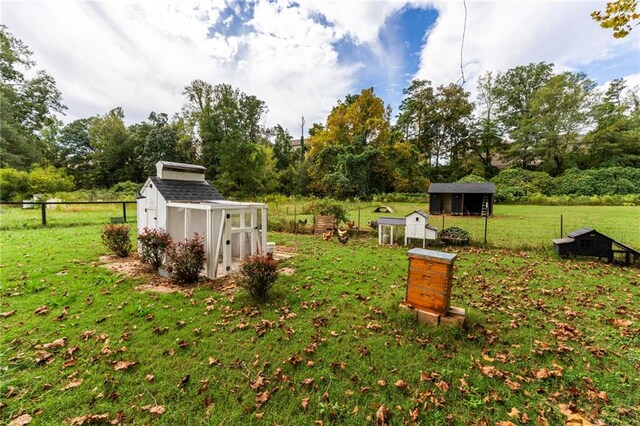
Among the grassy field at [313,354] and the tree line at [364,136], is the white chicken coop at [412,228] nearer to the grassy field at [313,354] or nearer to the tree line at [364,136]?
the grassy field at [313,354]

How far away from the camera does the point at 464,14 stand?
4.66 metres

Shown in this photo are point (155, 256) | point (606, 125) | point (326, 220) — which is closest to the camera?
point (155, 256)

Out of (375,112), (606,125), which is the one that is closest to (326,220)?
(375,112)

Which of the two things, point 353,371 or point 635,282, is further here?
point 635,282

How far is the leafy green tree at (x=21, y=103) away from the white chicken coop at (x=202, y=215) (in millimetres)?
24451

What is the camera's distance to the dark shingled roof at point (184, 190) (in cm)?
672

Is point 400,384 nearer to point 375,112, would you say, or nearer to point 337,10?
point 337,10

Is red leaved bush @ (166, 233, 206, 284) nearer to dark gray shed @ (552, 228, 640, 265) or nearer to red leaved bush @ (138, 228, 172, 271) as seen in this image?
A: red leaved bush @ (138, 228, 172, 271)

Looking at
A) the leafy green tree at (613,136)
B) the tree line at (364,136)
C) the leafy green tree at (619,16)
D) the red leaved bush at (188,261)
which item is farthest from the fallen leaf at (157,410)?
the leafy green tree at (613,136)

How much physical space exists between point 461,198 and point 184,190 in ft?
63.0

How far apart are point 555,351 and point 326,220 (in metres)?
9.17

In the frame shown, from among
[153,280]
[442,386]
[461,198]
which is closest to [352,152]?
[461,198]

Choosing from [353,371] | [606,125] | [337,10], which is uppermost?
[606,125]

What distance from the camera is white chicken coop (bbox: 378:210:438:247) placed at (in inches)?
371
